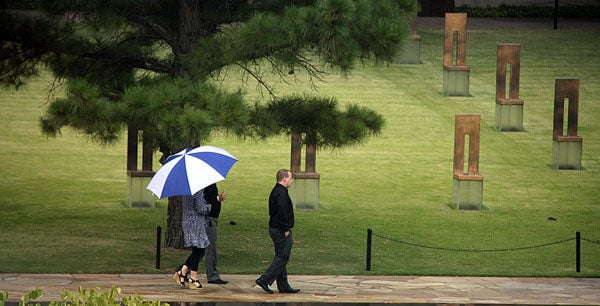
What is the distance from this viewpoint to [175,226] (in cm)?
1791

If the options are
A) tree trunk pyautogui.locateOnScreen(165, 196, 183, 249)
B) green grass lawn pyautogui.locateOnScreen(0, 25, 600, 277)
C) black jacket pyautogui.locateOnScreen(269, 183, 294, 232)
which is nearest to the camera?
black jacket pyautogui.locateOnScreen(269, 183, 294, 232)

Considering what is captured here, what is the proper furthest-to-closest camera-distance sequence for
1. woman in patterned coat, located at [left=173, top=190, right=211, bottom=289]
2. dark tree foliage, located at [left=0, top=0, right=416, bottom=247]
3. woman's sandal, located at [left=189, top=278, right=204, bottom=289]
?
dark tree foliage, located at [left=0, top=0, right=416, bottom=247] → woman's sandal, located at [left=189, top=278, right=204, bottom=289] → woman in patterned coat, located at [left=173, top=190, right=211, bottom=289]

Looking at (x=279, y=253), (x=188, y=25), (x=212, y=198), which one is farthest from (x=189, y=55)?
(x=279, y=253)

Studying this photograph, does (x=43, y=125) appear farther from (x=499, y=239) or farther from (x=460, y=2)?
(x=460, y=2)

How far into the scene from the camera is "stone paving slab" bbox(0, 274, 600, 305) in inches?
578

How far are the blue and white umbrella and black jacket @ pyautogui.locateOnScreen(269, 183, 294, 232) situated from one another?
61cm

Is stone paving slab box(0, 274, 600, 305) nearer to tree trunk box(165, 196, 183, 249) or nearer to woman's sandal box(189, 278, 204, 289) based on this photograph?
woman's sandal box(189, 278, 204, 289)

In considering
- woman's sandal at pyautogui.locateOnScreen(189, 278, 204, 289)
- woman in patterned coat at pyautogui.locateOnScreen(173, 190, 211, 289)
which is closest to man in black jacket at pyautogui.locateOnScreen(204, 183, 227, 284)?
woman in patterned coat at pyautogui.locateOnScreen(173, 190, 211, 289)

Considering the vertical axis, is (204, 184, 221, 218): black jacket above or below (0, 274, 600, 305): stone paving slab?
above

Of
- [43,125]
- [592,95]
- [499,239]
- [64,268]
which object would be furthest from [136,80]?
[592,95]

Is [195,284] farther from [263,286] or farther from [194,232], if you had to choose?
[263,286]

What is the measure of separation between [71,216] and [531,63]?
636 inches

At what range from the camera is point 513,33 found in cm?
3631

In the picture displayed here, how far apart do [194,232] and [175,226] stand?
10.3 ft
